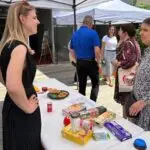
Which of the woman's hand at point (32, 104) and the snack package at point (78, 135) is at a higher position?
the woman's hand at point (32, 104)

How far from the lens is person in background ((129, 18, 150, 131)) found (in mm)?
2945

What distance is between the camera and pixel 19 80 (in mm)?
2039

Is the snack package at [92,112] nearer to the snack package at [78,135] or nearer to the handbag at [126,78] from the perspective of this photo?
the snack package at [78,135]

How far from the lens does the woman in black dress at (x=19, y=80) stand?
80.6 inches

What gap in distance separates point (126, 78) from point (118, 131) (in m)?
1.59

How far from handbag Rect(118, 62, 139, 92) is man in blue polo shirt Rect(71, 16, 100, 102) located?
1.54 m

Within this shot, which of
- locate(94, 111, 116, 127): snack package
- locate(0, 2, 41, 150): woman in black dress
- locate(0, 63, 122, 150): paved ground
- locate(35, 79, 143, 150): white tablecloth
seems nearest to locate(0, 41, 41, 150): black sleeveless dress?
locate(0, 2, 41, 150): woman in black dress

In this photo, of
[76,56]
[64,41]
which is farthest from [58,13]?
[76,56]

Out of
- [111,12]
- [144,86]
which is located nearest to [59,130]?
[144,86]

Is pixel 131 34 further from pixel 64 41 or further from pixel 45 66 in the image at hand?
pixel 64 41

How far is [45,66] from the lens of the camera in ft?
41.9

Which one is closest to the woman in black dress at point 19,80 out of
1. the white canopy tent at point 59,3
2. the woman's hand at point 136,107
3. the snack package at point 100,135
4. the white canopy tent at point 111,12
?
the snack package at point 100,135

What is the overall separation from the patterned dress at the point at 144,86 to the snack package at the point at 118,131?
52 cm

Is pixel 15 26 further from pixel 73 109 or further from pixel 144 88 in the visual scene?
pixel 144 88
